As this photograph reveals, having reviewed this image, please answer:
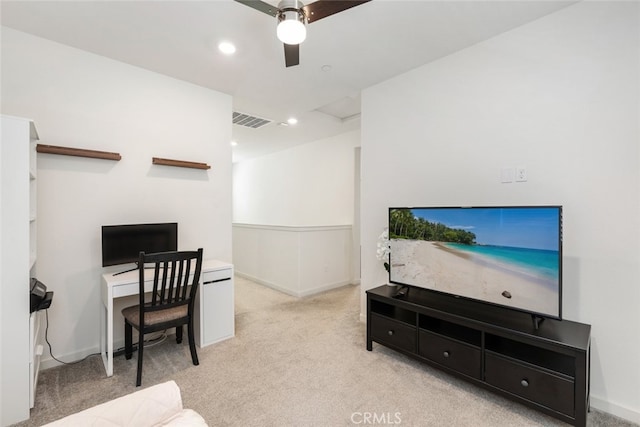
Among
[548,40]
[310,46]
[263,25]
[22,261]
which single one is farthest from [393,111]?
[22,261]

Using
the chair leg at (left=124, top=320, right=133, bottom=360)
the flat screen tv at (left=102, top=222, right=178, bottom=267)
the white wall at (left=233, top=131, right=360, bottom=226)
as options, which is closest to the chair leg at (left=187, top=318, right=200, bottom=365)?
the chair leg at (left=124, top=320, right=133, bottom=360)

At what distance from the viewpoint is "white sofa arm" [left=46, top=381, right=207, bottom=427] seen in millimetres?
935

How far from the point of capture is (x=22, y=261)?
185 cm

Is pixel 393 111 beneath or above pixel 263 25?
beneath

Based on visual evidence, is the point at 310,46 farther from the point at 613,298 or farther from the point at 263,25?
the point at 613,298

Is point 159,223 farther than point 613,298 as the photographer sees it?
Yes

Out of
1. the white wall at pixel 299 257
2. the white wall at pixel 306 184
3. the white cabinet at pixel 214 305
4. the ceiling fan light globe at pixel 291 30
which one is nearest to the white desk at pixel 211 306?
the white cabinet at pixel 214 305

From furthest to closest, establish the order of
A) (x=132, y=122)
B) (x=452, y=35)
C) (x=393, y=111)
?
1. (x=393, y=111)
2. (x=132, y=122)
3. (x=452, y=35)

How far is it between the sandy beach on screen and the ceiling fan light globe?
180 centimetres

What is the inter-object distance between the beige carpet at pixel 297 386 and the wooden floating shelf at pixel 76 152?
1.75 m

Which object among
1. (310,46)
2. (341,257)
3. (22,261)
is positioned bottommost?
(341,257)

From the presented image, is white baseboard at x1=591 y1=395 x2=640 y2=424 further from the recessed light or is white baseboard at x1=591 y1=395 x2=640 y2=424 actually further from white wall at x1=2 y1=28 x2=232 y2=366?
the recessed light

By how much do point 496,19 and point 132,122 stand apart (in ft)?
10.4

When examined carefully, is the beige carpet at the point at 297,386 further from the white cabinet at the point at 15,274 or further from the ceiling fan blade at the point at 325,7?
the ceiling fan blade at the point at 325,7
